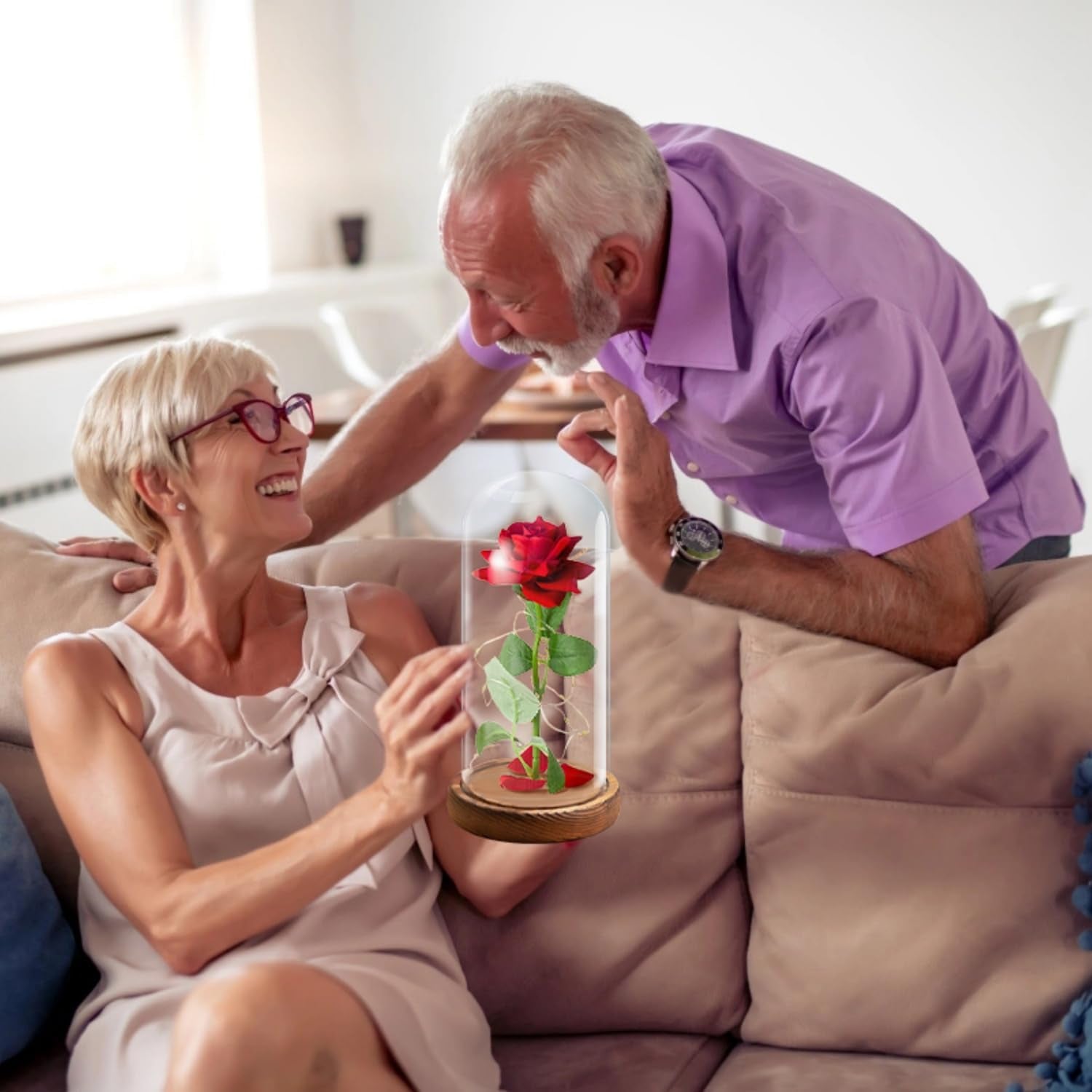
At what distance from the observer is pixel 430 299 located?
20.9ft

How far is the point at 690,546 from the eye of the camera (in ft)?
5.91

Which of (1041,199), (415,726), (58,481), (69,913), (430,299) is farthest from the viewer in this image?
(430,299)

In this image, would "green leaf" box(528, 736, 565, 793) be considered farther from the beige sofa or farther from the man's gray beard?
the man's gray beard

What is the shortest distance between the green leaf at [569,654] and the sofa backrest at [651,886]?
12.1 inches

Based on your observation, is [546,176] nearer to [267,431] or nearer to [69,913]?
[267,431]

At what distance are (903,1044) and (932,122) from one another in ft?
14.6

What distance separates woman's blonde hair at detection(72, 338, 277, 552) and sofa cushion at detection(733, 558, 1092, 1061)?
783 mm

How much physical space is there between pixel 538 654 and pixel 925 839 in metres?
0.55

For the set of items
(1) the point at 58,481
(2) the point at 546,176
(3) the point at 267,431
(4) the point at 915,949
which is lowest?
(1) the point at 58,481

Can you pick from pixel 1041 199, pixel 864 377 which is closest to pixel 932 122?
pixel 1041 199

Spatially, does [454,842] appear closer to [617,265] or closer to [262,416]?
[262,416]

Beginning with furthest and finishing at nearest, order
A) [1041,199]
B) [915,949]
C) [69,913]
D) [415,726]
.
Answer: [1041,199] → [69,913] → [915,949] → [415,726]

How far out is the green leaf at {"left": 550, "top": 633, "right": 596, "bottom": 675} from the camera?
161 centimetres

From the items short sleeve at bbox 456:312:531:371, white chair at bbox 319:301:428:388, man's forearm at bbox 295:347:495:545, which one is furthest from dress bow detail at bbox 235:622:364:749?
white chair at bbox 319:301:428:388
